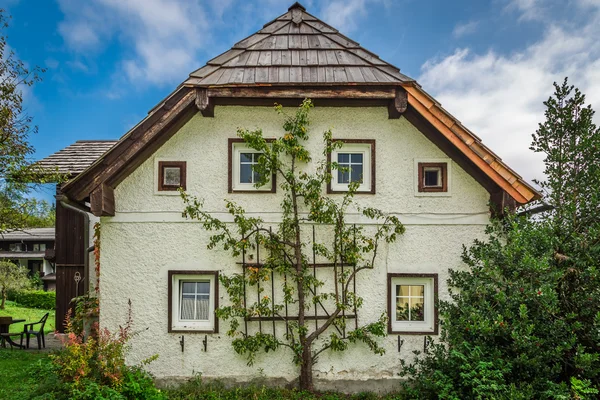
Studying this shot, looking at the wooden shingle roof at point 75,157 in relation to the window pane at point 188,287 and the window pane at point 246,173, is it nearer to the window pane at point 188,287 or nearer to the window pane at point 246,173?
the window pane at point 246,173

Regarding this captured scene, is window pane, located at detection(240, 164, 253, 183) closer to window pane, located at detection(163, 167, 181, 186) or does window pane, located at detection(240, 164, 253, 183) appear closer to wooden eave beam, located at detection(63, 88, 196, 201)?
window pane, located at detection(163, 167, 181, 186)

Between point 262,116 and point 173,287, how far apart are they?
340 centimetres

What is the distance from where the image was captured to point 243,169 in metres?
6.66

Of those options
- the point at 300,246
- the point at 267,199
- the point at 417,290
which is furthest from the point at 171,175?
the point at 417,290

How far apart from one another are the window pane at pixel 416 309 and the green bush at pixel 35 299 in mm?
23506

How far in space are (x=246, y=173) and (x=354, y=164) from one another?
6.47 feet

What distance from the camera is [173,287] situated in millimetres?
6410

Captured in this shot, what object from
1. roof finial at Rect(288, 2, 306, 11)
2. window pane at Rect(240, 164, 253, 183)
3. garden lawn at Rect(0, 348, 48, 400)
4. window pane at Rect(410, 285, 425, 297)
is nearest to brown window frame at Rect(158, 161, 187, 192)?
window pane at Rect(240, 164, 253, 183)

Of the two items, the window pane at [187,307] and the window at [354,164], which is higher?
the window at [354,164]

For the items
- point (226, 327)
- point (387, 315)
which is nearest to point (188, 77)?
point (226, 327)

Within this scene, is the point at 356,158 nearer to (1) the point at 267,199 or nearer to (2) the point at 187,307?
(1) the point at 267,199

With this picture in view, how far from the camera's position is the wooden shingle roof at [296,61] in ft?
20.6

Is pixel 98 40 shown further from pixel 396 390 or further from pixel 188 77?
pixel 396 390

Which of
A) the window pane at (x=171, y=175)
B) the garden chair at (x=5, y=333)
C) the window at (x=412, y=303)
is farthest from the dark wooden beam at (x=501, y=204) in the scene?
the garden chair at (x=5, y=333)
